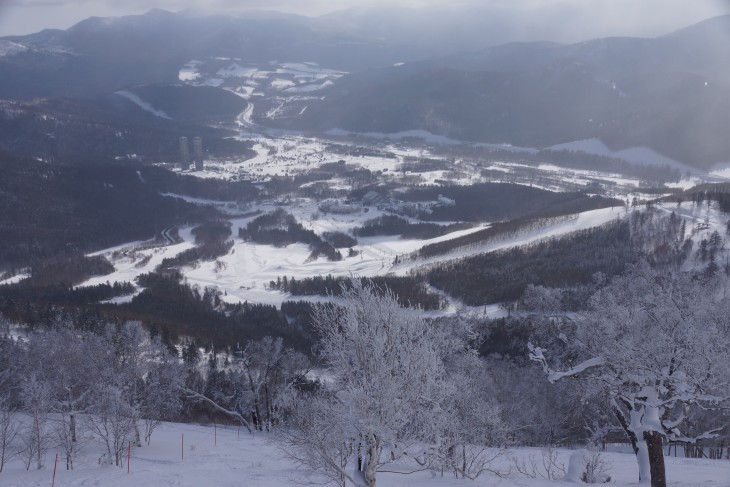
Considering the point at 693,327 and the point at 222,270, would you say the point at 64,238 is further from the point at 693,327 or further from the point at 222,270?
the point at 693,327

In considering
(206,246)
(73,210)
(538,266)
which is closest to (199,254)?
(206,246)

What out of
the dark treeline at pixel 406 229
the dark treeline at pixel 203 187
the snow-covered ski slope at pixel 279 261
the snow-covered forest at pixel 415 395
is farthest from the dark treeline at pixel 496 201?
the snow-covered forest at pixel 415 395

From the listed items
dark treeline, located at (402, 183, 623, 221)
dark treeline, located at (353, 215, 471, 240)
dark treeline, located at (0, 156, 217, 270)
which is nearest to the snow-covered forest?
dark treeline, located at (353, 215, 471, 240)

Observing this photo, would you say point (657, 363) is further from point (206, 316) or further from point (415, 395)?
point (206, 316)

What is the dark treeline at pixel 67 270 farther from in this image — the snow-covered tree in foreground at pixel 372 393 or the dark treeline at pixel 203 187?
the snow-covered tree in foreground at pixel 372 393

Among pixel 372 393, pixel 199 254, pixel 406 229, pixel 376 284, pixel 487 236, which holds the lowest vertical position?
pixel 406 229

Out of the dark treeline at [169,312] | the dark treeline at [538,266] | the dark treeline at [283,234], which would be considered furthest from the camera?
the dark treeline at [283,234]

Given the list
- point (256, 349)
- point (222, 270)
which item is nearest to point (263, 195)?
point (222, 270)
